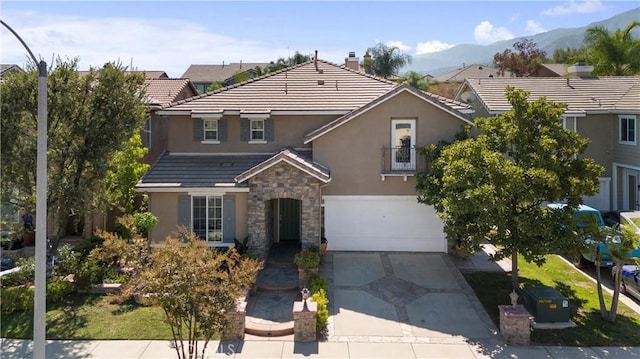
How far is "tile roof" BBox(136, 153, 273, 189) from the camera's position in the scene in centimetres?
1891

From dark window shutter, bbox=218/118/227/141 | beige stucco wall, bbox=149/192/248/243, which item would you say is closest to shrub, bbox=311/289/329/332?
beige stucco wall, bbox=149/192/248/243

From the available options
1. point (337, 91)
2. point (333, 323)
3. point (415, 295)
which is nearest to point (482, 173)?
point (415, 295)

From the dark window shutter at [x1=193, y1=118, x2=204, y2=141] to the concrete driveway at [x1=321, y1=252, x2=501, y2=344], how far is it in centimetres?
774

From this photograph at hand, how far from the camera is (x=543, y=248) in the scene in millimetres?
13273

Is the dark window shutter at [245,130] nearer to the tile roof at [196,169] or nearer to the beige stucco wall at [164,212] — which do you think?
the tile roof at [196,169]

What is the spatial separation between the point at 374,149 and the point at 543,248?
8.25 meters

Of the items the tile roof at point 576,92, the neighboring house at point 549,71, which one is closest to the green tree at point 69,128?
the tile roof at point 576,92

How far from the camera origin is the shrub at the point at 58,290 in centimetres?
1509

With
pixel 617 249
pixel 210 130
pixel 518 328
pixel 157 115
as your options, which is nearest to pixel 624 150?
pixel 617 249

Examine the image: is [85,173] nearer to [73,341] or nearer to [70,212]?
[70,212]

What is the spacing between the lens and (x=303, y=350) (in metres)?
12.5

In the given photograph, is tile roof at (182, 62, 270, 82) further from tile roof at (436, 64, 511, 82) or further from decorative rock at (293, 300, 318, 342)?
decorative rock at (293, 300, 318, 342)

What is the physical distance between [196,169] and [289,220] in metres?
4.59

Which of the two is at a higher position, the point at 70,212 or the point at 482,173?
the point at 482,173
